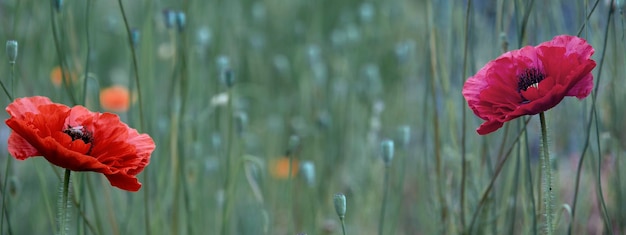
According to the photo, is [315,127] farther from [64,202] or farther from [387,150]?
[64,202]

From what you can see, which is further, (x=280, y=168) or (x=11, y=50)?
(x=280, y=168)

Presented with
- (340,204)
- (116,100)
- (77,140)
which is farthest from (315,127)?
(77,140)

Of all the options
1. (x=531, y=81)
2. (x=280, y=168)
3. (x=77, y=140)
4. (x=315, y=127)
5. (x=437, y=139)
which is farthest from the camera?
(x=280, y=168)

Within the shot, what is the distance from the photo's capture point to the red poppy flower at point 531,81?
97 centimetres

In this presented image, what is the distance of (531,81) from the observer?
1.05 metres

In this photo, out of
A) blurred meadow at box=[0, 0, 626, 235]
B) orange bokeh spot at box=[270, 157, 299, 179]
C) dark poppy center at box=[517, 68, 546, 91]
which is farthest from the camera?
orange bokeh spot at box=[270, 157, 299, 179]

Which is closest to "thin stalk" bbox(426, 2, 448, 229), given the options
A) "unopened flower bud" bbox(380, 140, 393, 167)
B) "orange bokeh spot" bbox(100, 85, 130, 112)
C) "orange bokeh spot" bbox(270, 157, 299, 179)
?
"unopened flower bud" bbox(380, 140, 393, 167)

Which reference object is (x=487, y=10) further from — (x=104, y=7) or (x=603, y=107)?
(x=104, y=7)

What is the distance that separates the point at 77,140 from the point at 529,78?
61cm

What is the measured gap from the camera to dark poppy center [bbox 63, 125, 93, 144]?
3.30 feet

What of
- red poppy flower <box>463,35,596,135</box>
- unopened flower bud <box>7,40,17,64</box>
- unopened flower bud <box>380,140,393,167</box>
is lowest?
unopened flower bud <box>380,140,393,167</box>

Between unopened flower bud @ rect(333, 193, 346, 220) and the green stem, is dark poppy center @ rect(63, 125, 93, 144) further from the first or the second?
unopened flower bud @ rect(333, 193, 346, 220)

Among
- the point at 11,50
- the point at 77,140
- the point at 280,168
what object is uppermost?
the point at 11,50

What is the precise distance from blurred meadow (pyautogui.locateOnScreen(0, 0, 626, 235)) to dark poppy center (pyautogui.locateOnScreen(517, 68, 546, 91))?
216 mm
